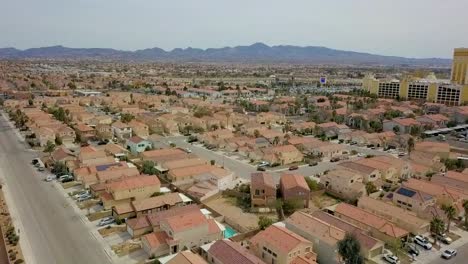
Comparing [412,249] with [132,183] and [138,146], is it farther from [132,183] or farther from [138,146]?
[138,146]

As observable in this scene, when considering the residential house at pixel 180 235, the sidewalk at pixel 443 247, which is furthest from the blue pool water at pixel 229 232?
the sidewalk at pixel 443 247

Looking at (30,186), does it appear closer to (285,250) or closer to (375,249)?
(285,250)

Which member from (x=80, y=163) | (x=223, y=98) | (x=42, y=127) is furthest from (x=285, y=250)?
(x=223, y=98)

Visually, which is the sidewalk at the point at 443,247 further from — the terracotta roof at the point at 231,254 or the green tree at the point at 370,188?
the terracotta roof at the point at 231,254

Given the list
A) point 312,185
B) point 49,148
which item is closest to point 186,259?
point 312,185

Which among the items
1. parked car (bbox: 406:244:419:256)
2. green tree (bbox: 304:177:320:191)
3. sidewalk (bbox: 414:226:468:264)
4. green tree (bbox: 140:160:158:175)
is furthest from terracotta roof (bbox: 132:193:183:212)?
sidewalk (bbox: 414:226:468:264)

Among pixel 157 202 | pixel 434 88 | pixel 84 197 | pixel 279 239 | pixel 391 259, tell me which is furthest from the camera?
pixel 434 88
